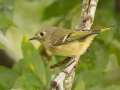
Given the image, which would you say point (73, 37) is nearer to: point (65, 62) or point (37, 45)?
point (65, 62)

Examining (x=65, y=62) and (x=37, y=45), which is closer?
(x=65, y=62)

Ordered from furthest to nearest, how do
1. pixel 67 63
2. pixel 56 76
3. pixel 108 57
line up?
pixel 108 57 < pixel 67 63 < pixel 56 76

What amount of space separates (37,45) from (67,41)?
59 centimetres

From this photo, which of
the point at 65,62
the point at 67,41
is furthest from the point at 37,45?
the point at 65,62

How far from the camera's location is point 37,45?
3.52 m

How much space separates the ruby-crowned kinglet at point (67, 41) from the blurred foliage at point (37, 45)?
0.08 metres

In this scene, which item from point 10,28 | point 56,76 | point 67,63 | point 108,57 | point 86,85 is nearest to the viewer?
point 56,76

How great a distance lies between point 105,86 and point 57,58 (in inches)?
13.1

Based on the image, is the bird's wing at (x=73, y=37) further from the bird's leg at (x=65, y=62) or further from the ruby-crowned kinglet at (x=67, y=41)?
the bird's leg at (x=65, y=62)

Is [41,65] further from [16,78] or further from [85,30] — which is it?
[85,30]

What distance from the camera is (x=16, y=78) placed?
268 centimetres

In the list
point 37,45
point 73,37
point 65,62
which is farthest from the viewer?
point 37,45

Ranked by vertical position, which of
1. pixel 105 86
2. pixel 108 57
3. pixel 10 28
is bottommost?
pixel 105 86

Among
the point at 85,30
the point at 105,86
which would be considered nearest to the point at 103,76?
the point at 105,86
